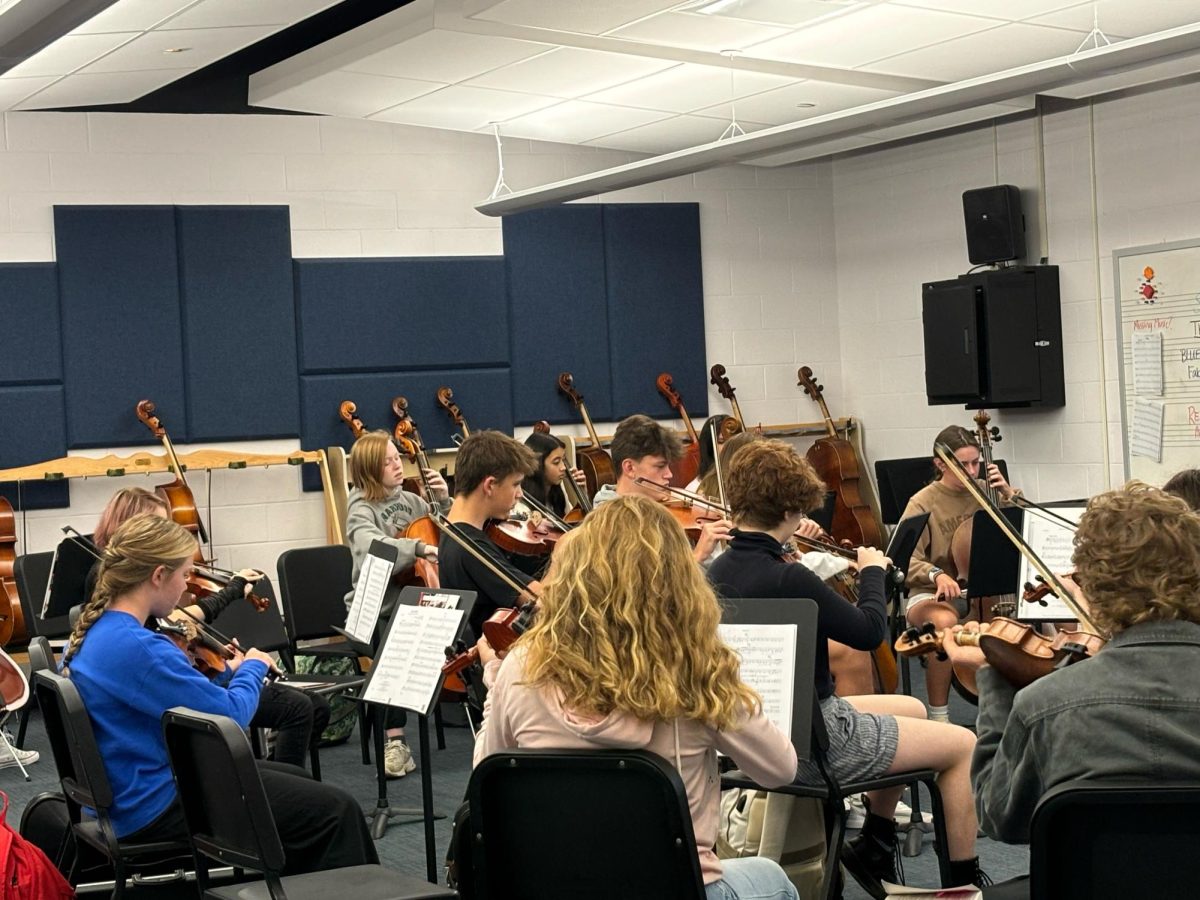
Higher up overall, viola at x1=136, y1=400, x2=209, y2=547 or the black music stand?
viola at x1=136, y1=400, x2=209, y2=547

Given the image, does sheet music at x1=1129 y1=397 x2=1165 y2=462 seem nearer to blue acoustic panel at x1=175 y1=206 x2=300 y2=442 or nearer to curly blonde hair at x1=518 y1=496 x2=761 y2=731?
blue acoustic panel at x1=175 y1=206 x2=300 y2=442

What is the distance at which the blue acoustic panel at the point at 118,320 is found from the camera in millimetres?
7070

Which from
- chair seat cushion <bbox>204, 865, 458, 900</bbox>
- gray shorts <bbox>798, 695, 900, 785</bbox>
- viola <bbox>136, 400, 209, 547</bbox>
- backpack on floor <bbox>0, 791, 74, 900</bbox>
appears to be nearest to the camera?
chair seat cushion <bbox>204, 865, 458, 900</bbox>

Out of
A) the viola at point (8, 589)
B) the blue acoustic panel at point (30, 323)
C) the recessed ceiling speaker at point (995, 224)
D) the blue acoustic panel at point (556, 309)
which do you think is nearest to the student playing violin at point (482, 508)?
the viola at point (8, 589)

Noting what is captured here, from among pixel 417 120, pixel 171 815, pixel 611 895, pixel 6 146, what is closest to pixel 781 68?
pixel 417 120

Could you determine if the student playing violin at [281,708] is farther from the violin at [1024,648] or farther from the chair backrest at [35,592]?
the violin at [1024,648]

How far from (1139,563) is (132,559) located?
2.08 metres

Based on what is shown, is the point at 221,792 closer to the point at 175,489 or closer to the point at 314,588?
the point at 314,588

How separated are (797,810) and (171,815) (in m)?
1.35

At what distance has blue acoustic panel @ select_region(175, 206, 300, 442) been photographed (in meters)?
7.31

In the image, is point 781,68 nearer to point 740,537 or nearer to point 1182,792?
point 740,537

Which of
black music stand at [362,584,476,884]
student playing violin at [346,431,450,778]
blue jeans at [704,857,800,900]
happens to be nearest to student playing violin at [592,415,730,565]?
student playing violin at [346,431,450,778]

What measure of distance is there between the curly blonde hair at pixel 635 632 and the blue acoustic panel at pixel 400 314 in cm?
544

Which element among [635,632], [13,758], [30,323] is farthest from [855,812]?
[30,323]
